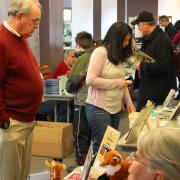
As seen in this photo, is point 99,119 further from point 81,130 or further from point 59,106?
point 59,106

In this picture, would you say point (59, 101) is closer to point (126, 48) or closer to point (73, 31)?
point (126, 48)

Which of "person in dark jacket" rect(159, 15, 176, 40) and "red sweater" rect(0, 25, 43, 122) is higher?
"person in dark jacket" rect(159, 15, 176, 40)

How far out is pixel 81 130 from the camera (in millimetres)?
4238

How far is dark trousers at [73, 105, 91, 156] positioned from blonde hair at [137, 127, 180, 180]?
9.03ft

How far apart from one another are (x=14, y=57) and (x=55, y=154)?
237cm

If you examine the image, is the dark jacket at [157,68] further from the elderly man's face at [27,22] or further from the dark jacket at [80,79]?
the elderly man's face at [27,22]

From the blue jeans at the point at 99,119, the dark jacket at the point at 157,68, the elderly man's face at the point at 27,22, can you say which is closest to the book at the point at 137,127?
the blue jeans at the point at 99,119

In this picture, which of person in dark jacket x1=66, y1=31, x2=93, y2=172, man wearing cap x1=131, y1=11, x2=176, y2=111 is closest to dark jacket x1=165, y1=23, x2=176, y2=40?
man wearing cap x1=131, y1=11, x2=176, y2=111

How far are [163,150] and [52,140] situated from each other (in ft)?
11.4

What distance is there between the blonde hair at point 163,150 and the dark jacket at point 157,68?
2.75 m

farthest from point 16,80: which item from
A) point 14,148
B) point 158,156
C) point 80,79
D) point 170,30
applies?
point 170,30

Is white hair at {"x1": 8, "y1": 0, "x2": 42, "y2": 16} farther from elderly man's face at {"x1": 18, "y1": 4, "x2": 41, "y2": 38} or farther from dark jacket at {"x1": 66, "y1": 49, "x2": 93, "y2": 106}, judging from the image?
dark jacket at {"x1": 66, "y1": 49, "x2": 93, "y2": 106}

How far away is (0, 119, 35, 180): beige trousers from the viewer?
258 cm

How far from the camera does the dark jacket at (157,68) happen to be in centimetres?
413
